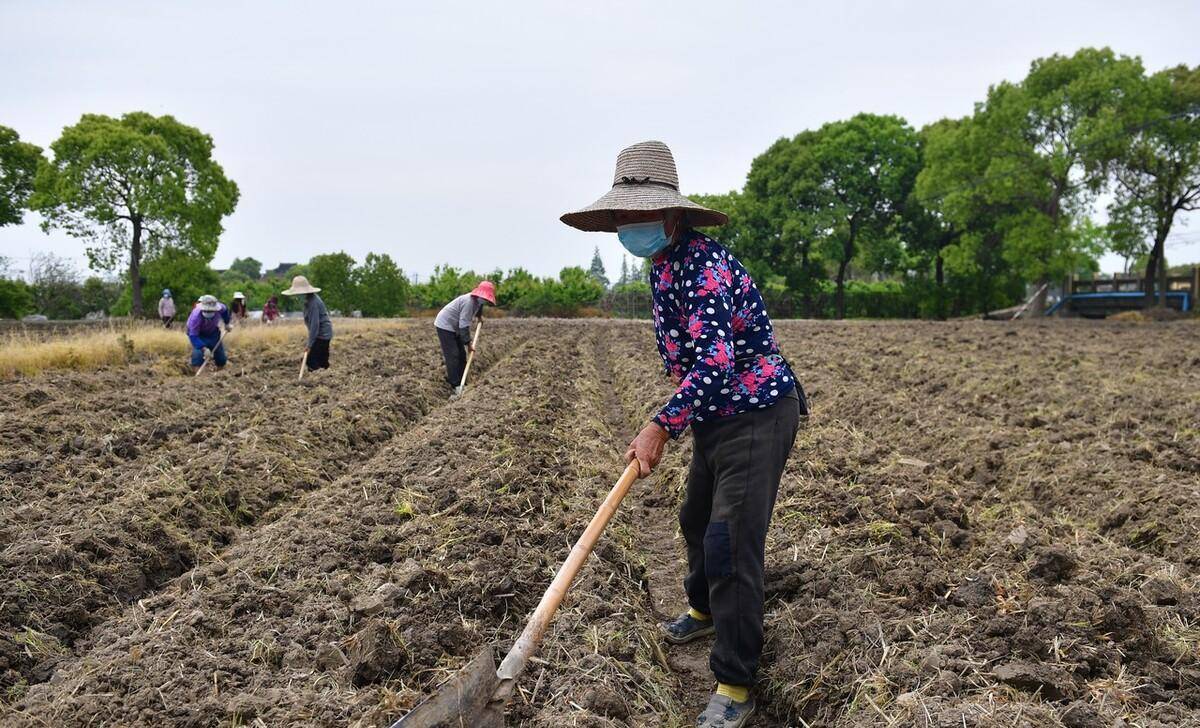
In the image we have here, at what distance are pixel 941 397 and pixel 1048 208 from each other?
79.3 feet

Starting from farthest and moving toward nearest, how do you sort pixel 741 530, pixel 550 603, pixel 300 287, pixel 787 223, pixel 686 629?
pixel 787 223, pixel 300 287, pixel 686 629, pixel 741 530, pixel 550 603

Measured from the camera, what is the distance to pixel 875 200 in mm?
40312

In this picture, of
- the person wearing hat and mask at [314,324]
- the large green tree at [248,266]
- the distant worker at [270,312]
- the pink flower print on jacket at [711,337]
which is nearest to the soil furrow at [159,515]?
the person wearing hat and mask at [314,324]

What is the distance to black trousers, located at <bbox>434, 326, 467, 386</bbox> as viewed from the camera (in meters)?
12.0

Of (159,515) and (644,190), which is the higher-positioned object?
(644,190)

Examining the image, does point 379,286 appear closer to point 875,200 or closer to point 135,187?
point 135,187

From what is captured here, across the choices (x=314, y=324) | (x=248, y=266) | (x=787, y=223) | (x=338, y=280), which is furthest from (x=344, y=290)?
(x=248, y=266)

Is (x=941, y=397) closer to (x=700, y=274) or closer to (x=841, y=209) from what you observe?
(x=700, y=274)

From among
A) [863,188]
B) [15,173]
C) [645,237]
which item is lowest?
[645,237]

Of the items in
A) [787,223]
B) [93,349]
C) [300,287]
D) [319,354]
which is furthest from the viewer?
[787,223]

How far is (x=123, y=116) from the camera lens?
3866 centimetres

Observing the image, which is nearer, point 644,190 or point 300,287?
point 644,190

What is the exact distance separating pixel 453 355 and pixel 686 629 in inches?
345

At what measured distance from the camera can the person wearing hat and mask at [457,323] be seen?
38.6ft
